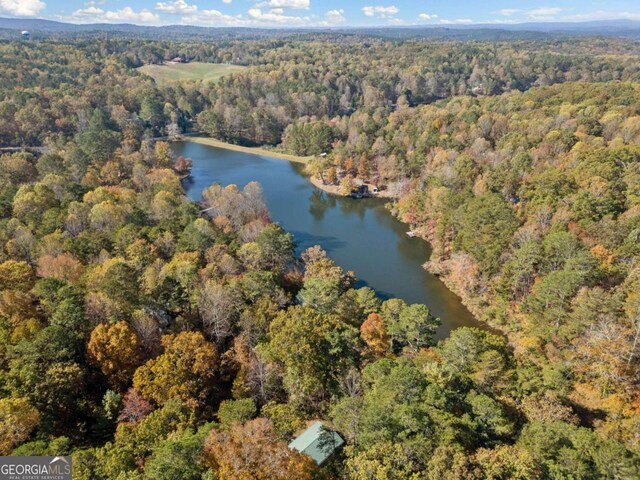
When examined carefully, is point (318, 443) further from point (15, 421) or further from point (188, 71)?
point (188, 71)

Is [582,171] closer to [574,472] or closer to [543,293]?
[543,293]

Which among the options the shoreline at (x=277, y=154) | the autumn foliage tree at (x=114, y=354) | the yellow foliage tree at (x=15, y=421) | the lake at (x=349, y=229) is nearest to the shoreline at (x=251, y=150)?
the shoreline at (x=277, y=154)

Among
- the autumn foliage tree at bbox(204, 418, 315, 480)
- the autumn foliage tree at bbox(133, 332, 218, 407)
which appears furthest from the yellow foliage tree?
the autumn foliage tree at bbox(204, 418, 315, 480)

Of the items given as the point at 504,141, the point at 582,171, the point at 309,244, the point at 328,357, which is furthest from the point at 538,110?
the point at 328,357

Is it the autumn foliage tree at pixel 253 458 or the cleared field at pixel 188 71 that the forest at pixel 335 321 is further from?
the cleared field at pixel 188 71

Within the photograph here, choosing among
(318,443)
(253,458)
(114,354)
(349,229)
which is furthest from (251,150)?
(253,458)

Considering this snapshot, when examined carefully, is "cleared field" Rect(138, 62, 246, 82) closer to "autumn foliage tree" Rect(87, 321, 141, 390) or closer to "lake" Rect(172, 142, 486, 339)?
"lake" Rect(172, 142, 486, 339)
